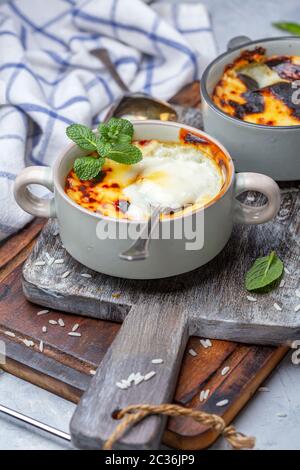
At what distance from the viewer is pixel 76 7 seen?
2959 millimetres

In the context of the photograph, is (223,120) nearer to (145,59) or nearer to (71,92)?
(71,92)

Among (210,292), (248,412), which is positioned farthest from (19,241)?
(248,412)

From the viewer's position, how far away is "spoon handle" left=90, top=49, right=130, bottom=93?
2820mm

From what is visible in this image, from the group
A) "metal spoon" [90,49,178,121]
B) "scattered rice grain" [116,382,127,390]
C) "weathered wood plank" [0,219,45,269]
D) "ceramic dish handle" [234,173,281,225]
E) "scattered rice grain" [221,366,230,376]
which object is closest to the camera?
"scattered rice grain" [116,382,127,390]

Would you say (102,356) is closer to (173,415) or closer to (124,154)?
(173,415)

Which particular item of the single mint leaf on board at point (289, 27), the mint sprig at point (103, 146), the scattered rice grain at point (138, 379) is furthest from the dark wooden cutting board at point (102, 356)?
the single mint leaf on board at point (289, 27)

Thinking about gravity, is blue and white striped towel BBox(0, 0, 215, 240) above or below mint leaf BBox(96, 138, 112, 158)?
below

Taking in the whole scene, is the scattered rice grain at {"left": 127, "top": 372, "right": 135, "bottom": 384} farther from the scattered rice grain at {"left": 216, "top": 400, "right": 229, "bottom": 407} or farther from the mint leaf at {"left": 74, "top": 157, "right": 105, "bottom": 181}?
the mint leaf at {"left": 74, "top": 157, "right": 105, "bottom": 181}

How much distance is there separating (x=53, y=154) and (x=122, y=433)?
3.94 feet

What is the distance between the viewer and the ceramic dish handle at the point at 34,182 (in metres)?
1.95

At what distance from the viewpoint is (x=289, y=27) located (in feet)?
10.1

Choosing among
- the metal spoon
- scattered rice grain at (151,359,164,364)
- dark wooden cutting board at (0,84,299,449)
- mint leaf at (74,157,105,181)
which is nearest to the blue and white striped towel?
the metal spoon

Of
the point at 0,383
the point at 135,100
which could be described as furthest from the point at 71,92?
the point at 0,383

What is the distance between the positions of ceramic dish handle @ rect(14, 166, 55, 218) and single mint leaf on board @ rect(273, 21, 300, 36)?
1.48 m
